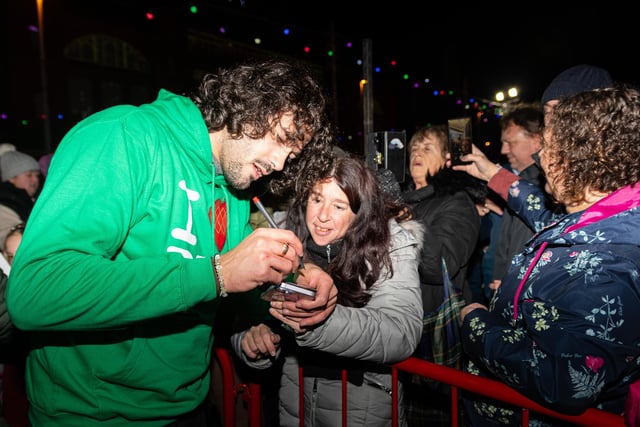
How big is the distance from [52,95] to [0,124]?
5.53ft

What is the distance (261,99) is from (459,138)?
1.89 meters

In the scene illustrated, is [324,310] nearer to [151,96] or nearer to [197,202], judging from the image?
[197,202]

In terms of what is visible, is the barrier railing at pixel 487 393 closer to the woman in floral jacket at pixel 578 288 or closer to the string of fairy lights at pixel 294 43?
the woman in floral jacket at pixel 578 288

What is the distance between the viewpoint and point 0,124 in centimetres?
1168

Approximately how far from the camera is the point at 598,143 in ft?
5.94

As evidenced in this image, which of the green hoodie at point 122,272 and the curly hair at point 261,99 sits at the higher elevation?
the curly hair at point 261,99

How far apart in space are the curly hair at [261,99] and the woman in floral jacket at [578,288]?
48.8 inches

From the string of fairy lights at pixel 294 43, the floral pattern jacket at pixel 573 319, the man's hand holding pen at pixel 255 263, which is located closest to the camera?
the man's hand holding pen at pixel 255 263

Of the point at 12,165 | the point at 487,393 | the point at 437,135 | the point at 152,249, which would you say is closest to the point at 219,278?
the point at 152,249

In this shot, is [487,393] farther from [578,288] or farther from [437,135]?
[437,135]

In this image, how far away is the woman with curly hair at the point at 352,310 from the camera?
1.77 meters

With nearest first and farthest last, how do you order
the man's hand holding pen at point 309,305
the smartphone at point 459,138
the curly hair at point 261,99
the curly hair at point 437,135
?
the man's hand holding pen at point 309,305 < the curly hair at point 261,99 < the smartphone at point 459,138 < the curly hair at point 437,135

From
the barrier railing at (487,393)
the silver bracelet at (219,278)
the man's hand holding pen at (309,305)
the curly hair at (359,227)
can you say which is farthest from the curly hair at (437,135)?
the silver bracelet at (219,278)

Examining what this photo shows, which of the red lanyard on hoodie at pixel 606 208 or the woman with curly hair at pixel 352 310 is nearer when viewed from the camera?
the red lanyard on hoodie at pixel 606 208
